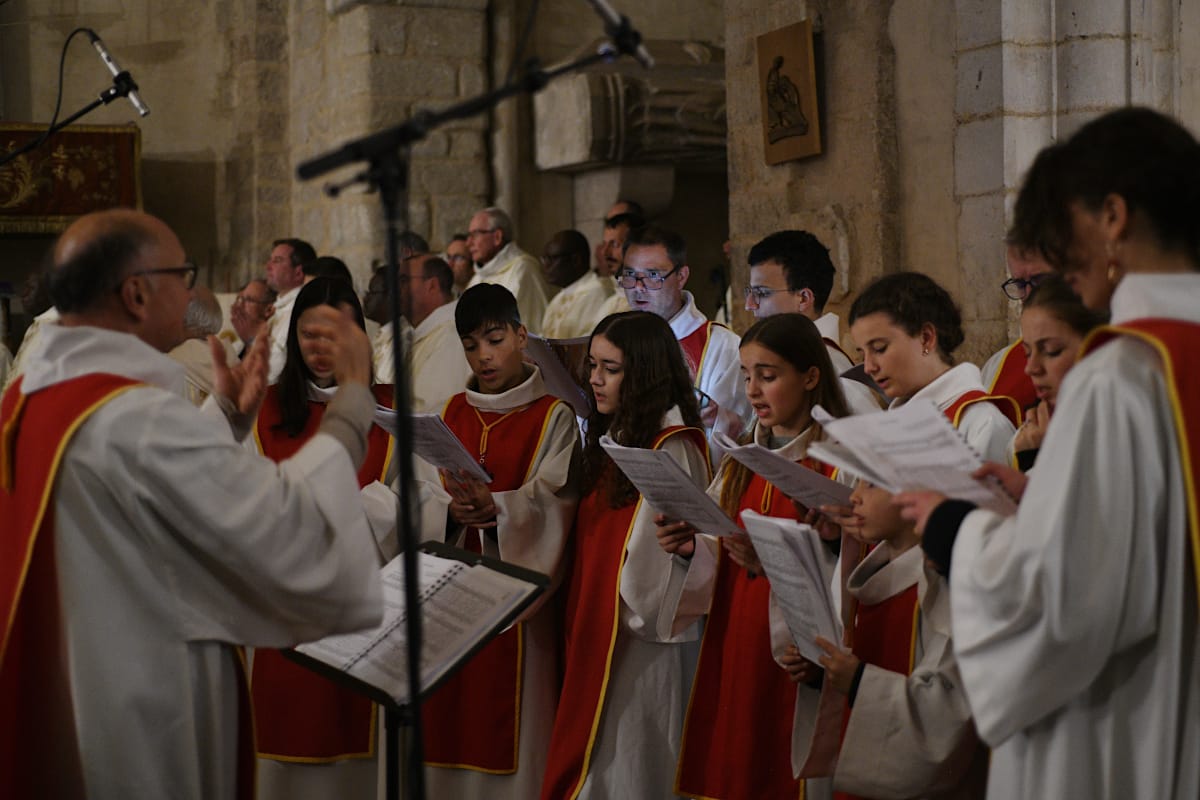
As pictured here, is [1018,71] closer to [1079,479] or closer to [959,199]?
[959,199]

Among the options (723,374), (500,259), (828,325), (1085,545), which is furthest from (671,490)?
(500,259)

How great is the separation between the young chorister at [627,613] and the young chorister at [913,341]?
1.97 ft

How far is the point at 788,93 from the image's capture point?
680cm

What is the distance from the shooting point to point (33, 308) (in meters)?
5.93

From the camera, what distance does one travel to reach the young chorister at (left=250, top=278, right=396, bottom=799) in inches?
159

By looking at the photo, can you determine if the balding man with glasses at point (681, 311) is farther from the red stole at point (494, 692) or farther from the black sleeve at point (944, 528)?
the black sleeve at point (944, 528)

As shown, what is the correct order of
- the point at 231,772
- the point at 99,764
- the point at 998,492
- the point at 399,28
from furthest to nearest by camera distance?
the point at 399,28 → the point at 231,772 → the point at 99,764 → the point at 998,492

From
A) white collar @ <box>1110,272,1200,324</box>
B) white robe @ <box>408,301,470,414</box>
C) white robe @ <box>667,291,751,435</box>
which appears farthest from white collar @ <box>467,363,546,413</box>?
white collar @ <box>1110,272,1200,324</box>

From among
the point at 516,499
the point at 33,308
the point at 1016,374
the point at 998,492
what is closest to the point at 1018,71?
the point at 1016,374

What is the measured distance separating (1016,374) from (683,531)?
132 centimetres

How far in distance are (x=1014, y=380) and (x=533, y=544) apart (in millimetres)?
1505

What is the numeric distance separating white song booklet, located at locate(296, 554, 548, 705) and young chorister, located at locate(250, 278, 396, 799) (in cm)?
83

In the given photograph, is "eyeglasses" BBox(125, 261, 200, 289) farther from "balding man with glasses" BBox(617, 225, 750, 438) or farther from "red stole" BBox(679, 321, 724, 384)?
"red stole" BBox(679, 321, 724, 384)

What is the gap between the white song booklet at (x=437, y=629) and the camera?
A: 9.87ft
